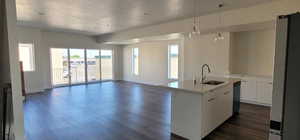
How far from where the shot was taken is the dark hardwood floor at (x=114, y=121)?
3.03 metres

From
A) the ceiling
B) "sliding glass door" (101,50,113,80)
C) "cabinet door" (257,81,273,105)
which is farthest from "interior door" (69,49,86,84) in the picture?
"cabinet door" (257,81,273,105)

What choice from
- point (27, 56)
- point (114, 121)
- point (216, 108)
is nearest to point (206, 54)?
point (216, 108)

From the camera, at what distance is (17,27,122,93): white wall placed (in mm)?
6457

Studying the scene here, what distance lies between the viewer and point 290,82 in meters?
1.00

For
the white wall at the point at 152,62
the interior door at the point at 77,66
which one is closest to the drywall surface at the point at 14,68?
the white wall at the point at 152,62

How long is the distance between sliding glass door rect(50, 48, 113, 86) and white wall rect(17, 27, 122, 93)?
1.08ft

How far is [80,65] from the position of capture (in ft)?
28.4

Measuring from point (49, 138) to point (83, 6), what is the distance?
281 centimetres

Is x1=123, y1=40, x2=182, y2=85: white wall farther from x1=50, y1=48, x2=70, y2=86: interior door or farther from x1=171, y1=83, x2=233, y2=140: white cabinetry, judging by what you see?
x1=171, y1=83, x2=233, y2=140: white cabinetry

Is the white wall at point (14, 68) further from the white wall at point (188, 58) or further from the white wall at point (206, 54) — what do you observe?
the white wall at point (206, 54)

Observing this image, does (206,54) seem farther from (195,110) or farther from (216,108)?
(195,110)

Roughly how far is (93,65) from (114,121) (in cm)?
616

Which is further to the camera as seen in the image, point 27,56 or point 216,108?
point 27,56

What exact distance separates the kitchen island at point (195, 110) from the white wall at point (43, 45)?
20.8ft
